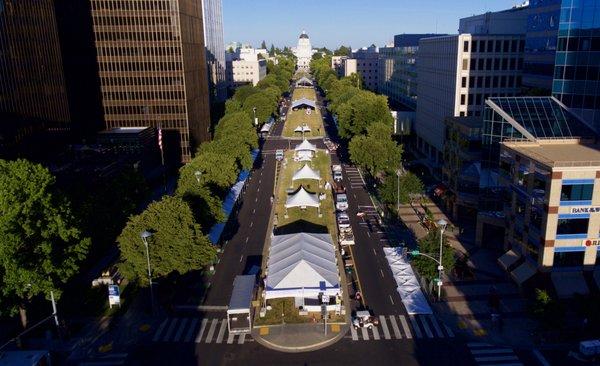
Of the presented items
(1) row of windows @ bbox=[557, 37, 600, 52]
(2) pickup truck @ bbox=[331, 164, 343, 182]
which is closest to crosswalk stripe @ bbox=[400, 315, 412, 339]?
(1) row of windows @ bbox=[557, 37, 600, 52]

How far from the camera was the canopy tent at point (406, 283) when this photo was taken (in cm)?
5191

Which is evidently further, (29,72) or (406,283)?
(29,72)

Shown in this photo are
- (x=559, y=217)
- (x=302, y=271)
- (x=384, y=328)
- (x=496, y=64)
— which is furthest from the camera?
(x=496, y=64)

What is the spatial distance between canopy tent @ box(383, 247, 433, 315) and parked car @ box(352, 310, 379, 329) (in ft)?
14.3

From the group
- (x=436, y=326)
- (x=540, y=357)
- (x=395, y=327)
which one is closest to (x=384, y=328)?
(x=395, y=327)

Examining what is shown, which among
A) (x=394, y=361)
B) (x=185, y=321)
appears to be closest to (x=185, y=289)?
(x=185, y=321)

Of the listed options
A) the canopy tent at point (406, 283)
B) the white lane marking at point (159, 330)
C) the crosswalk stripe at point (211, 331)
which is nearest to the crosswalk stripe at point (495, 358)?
the canopy tent at point (406, 283)

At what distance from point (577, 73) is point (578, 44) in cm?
400

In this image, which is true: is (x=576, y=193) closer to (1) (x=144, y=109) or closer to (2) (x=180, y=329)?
(2) (x=180, y=329)

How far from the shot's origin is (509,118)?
64.8 meters

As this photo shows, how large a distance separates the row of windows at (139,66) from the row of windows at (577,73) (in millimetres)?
73417

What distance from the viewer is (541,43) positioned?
7988 cm

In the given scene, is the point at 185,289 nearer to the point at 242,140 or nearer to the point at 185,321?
the point at 185,321

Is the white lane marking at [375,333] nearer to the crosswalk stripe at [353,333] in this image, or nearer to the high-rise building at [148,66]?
the crosswalk stripe at [353,333]
